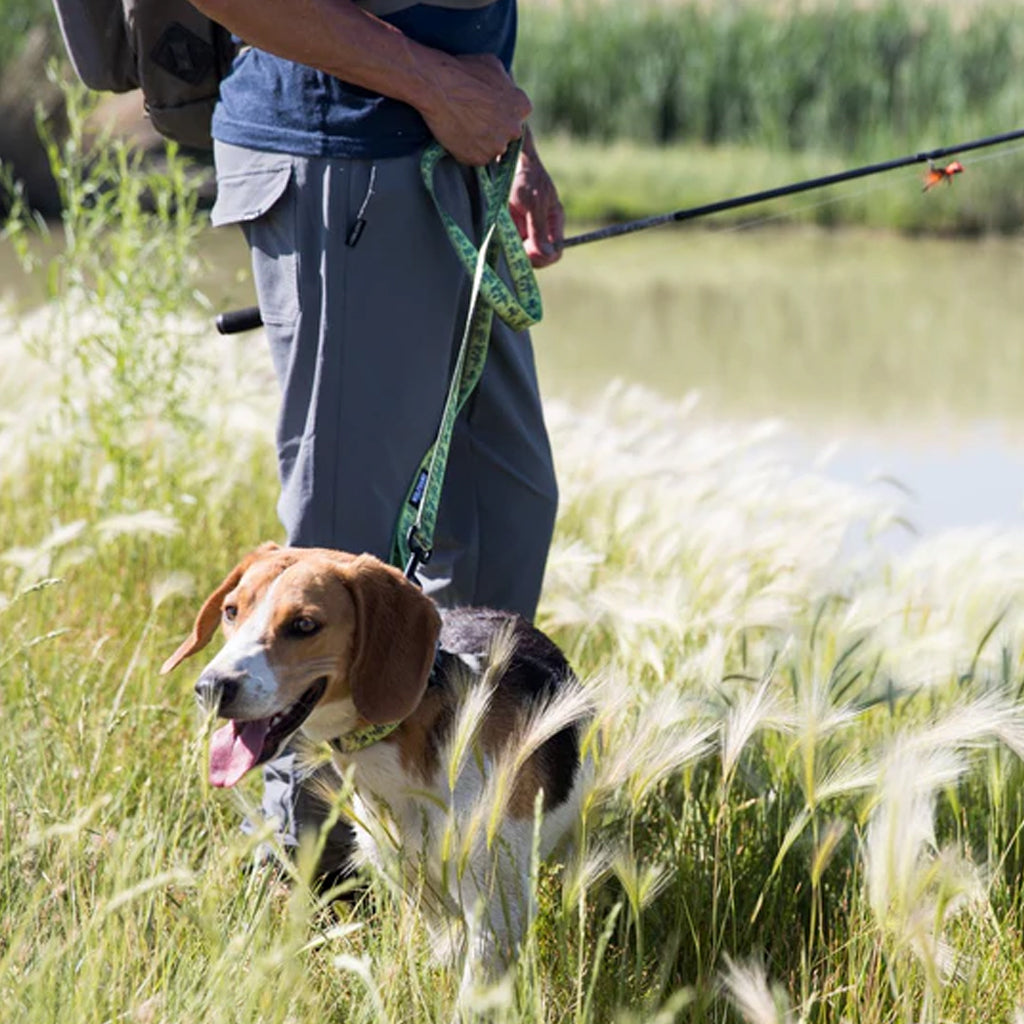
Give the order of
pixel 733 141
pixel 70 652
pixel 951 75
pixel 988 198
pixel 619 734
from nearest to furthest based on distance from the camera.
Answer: pixel 619 734
pixel 70 652
pixel 988 198
pixel 951 75
pixel 733 141

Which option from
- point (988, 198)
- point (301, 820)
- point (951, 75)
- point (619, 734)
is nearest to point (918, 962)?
point (619, 734)

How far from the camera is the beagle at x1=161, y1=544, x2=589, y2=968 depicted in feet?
8.36

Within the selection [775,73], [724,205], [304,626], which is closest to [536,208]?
[724,205]

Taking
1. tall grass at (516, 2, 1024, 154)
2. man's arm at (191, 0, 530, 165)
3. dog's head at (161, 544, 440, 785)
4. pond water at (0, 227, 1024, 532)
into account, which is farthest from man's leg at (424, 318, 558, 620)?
tall grass at (516, 2, 1024, 154)

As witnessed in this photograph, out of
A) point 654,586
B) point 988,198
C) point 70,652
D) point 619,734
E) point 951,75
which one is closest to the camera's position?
point 619,734

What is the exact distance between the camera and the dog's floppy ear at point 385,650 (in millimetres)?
2686

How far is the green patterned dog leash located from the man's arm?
0.22ft

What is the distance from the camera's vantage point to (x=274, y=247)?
312 cm

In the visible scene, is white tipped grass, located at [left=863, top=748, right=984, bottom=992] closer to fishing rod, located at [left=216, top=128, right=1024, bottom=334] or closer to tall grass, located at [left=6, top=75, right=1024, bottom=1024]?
tall grass, located at [left=6, top=75, right=1024, bottom=1024]

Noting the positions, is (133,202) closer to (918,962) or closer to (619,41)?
(918,962)

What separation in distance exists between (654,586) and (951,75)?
506 inches

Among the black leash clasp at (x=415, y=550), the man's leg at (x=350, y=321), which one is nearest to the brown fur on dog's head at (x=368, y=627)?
the black leash clasp at (x=415, y=550)

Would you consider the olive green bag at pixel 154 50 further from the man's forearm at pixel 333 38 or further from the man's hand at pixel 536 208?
the man's hand at pixel 536 208

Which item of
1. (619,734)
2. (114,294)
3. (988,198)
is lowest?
(988,198)
